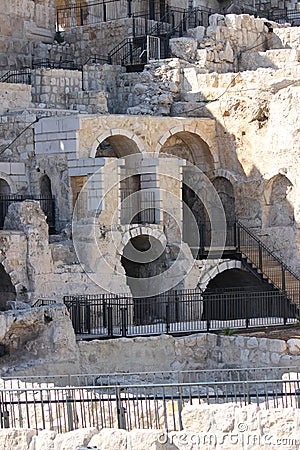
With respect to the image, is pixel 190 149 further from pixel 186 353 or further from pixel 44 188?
pixel 186 353

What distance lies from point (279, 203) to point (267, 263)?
76.0 inches

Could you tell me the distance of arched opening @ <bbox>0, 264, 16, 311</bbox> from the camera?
2952 centimetres

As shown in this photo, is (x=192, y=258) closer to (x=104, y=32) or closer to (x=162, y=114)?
(x=162, y=114)

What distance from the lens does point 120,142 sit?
34188mm

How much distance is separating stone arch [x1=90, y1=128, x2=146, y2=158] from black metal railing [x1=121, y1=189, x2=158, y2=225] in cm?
118

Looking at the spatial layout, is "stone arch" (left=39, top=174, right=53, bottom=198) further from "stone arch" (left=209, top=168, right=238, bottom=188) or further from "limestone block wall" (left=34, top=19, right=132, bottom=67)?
"limestone block wall" (left=34, top=19, right=132, bottom=67)

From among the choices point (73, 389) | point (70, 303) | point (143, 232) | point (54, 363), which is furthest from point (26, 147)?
point (73, 389)

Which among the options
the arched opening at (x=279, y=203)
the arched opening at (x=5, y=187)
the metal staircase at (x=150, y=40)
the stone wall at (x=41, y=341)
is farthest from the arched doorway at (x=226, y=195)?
the stone wall at (x=41, y=341)

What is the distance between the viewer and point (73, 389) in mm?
17531

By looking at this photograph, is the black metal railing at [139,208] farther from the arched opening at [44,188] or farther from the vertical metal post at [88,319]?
the vertical metal post at [88,319]

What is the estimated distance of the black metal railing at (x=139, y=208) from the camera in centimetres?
3334

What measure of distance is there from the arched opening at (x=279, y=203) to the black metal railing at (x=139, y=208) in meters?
3.68

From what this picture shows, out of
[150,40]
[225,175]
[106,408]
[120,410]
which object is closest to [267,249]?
[225,175]

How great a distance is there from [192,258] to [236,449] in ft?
57.0
